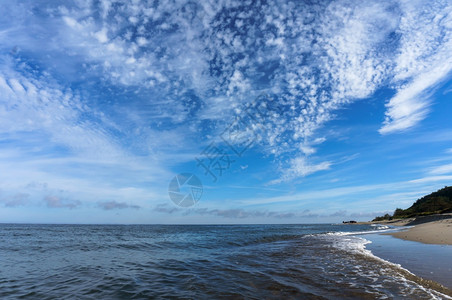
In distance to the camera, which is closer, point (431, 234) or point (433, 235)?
point (433, 235)

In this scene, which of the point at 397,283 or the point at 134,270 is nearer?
the point at 397,283

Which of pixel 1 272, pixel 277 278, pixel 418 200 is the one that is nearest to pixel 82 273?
pixel 1 272

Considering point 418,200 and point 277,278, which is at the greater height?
point 418,200

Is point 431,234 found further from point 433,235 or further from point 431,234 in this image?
point 433,235

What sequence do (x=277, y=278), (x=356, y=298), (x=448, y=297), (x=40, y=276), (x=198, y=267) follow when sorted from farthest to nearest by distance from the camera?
(x=198, y=267)
(x=40, y=276)
(x=277, y=278)
(x=356, y=298)
(x=448, y=297)

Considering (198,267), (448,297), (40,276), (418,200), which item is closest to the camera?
(448,297)

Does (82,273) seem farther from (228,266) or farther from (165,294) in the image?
(228,266)

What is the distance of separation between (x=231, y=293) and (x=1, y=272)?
37.6 ft

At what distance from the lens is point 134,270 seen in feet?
39.8

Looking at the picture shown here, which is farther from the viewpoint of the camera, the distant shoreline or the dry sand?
the distant shoreline

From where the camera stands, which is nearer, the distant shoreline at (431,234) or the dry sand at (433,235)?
the dry sand at (433,235)

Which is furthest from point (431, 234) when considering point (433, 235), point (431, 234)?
point (433, 235)

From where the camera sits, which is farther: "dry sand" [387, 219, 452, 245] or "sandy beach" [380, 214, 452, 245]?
"sandy beach" [380, 214, 452, 245]

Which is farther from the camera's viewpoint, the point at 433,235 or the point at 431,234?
the point at 431,234
